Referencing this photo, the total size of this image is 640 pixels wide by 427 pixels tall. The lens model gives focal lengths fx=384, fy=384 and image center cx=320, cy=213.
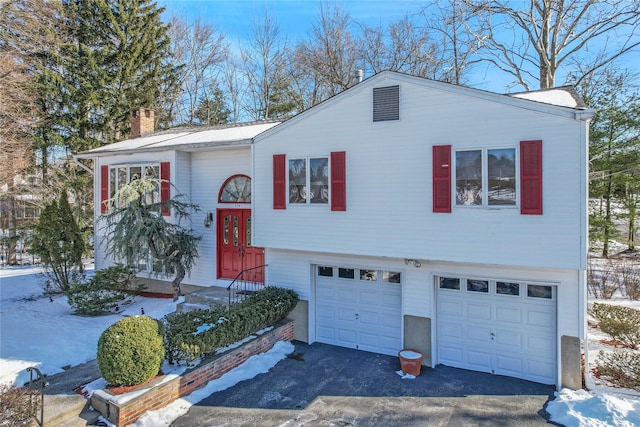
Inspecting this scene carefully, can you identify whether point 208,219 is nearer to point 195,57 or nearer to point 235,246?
point 235,246

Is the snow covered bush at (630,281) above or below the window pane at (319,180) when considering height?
below

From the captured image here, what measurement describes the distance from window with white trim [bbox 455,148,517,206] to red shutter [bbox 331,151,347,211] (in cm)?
262

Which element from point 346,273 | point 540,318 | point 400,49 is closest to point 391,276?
point 346,273

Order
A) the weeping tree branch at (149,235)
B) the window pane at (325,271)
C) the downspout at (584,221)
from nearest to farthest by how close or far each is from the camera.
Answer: the downspout at (584,221), the window pane at (325,271), the weeping tree branch at (149,235)

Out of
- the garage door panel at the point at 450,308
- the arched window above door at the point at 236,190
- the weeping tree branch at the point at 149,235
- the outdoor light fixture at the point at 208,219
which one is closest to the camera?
the garage door panel at the point at 450,308

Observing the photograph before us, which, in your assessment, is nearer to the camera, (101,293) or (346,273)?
(346,273)

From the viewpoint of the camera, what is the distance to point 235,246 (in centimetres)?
1261

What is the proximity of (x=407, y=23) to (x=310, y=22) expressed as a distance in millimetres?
6470

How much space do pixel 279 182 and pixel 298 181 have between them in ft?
1.80

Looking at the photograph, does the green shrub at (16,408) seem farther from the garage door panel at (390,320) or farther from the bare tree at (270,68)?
the bare tree at (270,68)

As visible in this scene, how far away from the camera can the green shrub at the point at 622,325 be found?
32.8 ft

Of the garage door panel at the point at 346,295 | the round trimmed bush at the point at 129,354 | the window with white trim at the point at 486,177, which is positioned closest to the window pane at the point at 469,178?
the window with white trim at the point at 486,177

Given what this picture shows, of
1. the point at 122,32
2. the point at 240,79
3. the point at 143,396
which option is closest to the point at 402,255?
the point at 143,396

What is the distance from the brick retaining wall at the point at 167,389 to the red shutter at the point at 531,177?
21.9ft
